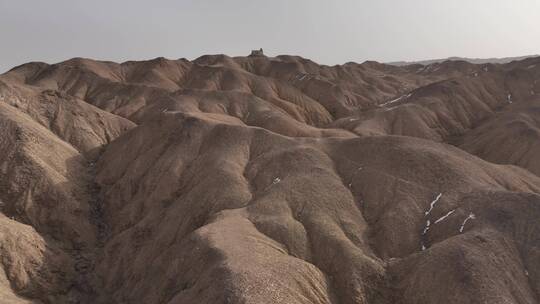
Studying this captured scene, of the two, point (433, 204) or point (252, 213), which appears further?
point (433, 204)

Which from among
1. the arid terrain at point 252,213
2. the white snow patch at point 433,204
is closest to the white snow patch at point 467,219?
the arid terrain at point 252,213

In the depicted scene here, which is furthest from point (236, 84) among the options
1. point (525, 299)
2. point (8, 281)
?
point (525, 299)

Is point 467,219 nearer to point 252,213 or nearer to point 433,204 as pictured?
point 433,204

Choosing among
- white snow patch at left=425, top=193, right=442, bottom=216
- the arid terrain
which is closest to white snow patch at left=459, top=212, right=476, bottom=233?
the arid terrain

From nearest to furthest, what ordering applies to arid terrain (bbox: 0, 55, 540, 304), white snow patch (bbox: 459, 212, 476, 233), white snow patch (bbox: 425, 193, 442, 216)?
1. arid terrain (bbox: 0, 55, 540, 304)
2. white snow patch (bbox: 459, 212, 476, 233)
3. white snow patch (bbox: 425, 193, 442, 216)

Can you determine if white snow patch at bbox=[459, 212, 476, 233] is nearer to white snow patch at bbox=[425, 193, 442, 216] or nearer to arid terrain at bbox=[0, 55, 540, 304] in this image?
arid terrain at bbox=[0, 55, 540, 304]

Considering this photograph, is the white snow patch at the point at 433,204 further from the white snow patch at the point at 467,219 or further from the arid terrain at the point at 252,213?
the white snow patch at the point at 467,219

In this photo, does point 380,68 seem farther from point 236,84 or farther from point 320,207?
point 320,207

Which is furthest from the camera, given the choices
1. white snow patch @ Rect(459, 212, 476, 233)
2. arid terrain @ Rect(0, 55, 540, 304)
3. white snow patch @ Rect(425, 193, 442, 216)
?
white snow patch @ Rect(425, 193, 442, 216)

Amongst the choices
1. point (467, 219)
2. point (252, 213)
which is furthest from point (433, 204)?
point (252, 213)
